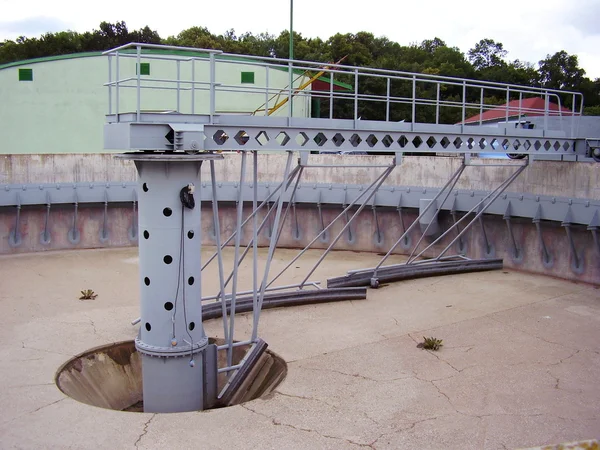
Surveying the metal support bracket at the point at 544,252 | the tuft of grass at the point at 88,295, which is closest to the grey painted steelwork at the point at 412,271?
the metal support bracket at the point at 544,252

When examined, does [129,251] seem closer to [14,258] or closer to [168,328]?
[14,258]

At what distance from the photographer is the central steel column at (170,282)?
7.95 metres

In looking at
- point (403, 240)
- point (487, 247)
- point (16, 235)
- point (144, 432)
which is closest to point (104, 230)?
point (16, 235)

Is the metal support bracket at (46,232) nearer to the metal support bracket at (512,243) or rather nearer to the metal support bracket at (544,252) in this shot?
the metal support bracket at (512,243)

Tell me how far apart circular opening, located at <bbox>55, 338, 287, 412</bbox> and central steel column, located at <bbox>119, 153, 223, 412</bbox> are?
82 centimetres

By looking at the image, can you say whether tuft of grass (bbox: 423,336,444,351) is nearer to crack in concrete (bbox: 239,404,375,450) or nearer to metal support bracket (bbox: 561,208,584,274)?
crack in concrete (bbox: 239,404,375,450)

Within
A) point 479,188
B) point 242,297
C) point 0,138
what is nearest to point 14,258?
point 242,297

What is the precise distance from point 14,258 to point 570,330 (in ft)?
40.8

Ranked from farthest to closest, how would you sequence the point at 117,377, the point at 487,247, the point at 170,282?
the point at 487,247
the point at 117,377
the point at 170,282

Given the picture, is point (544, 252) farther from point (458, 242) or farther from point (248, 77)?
point (248, 77)

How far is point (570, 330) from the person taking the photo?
34.4 feet

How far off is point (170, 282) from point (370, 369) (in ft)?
9.40

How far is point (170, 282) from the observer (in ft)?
26.5

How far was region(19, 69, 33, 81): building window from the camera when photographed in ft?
77.4
